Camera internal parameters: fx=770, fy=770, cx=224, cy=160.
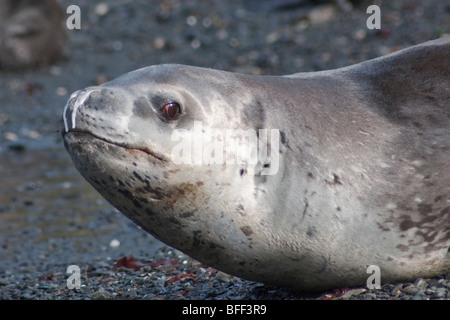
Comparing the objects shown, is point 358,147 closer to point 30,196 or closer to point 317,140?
point 317,140

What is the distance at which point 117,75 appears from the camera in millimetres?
12602

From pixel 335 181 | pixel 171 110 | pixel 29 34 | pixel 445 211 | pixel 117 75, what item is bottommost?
pixel 445 211

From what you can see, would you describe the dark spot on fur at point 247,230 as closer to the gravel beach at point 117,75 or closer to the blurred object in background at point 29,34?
the gravel beach at point 117,75

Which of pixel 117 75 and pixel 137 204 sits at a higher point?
pixel 117 75

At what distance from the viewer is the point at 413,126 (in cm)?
342

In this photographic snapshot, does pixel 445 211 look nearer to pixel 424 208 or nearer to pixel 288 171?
pixel 424 208

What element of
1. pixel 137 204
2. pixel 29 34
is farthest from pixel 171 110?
pixel 29 34

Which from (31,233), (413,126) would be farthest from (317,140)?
(31,233)

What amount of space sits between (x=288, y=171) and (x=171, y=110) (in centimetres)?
56

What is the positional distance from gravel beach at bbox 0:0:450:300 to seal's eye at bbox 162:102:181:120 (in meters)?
1.06

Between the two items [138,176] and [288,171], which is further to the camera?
[288,171]

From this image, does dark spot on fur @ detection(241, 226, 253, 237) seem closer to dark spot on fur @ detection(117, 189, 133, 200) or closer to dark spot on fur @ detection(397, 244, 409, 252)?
dark spot on fur @ detection(117, 189, 133, 200)

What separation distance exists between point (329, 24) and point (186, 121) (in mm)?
9756
